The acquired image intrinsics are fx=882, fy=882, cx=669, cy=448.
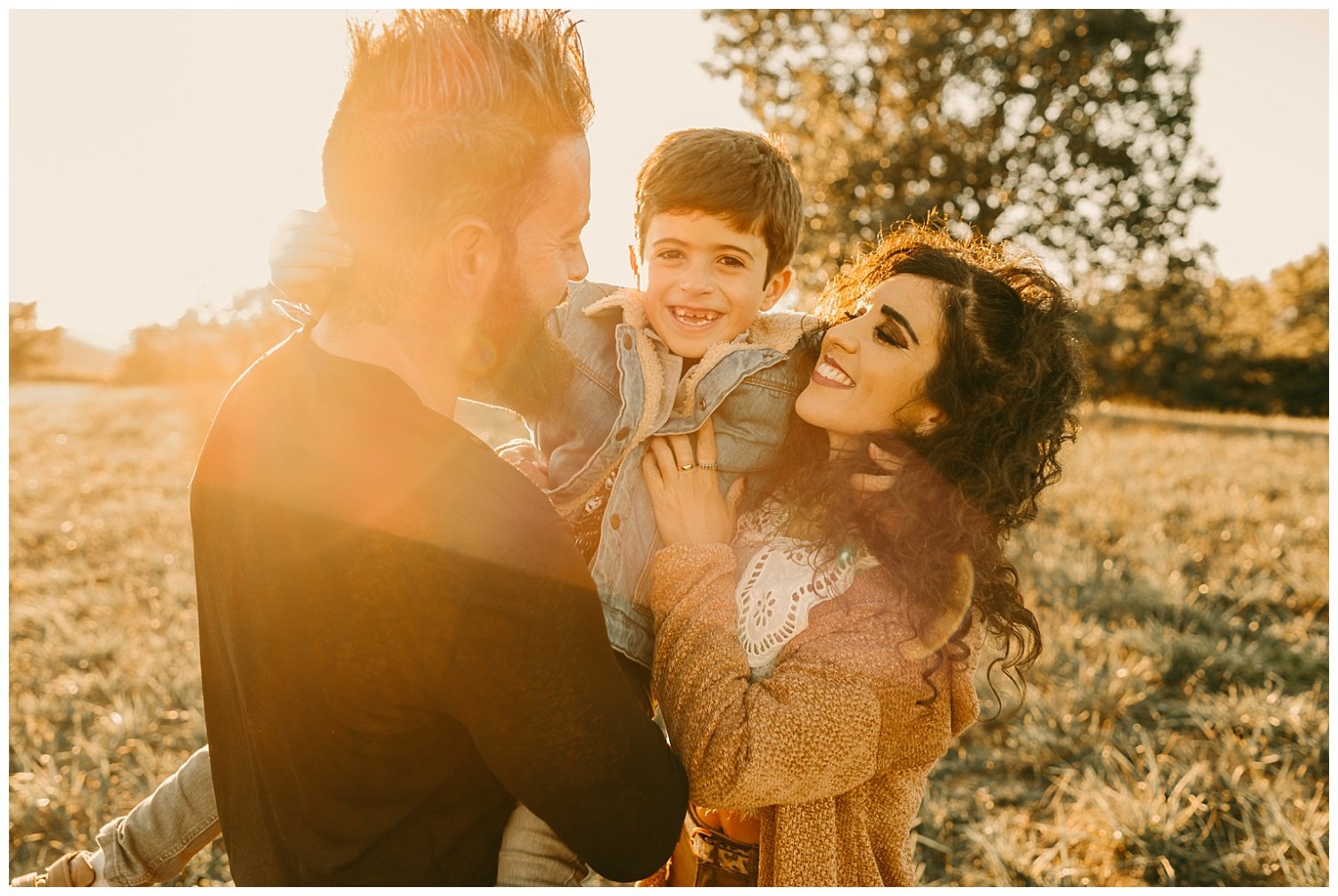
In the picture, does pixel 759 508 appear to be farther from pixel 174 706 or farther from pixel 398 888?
pixel 174 706

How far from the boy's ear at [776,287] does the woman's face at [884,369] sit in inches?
19.7

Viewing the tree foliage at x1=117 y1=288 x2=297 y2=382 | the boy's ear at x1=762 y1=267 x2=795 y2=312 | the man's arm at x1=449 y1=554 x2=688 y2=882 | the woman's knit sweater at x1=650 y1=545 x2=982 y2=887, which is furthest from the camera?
the tree foliage at x1=117 y1=288 x2=297 y2=382

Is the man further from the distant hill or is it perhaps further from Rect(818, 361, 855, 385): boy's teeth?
the distant hill

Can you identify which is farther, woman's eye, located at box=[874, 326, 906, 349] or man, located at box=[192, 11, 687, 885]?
woman's eye, located at box=[874, 326, 906, 349]

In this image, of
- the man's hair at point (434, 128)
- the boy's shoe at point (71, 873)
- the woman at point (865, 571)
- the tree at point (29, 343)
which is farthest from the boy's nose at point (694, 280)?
the tree at point (29, 343)

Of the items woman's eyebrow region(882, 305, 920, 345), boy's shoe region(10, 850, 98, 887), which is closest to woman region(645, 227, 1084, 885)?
woman's eyebrow region(882, 305, 920, 345)

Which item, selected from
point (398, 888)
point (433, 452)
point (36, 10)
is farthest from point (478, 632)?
point (36, 10)

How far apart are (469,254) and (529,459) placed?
1073mm

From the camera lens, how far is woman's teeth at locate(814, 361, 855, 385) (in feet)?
7.89

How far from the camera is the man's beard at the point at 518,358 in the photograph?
1789 mm

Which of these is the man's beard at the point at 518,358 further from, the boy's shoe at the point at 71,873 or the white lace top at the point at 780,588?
the boy's shoe at the point at 71,873

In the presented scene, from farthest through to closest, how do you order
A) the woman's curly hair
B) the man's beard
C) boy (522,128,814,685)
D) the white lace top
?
boy (522,128,814,685), the woman's curly hair, the white lace top, the man's beard

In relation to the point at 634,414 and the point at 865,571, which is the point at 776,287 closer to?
the point at 634,414

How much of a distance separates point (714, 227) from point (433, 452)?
4.84ft
